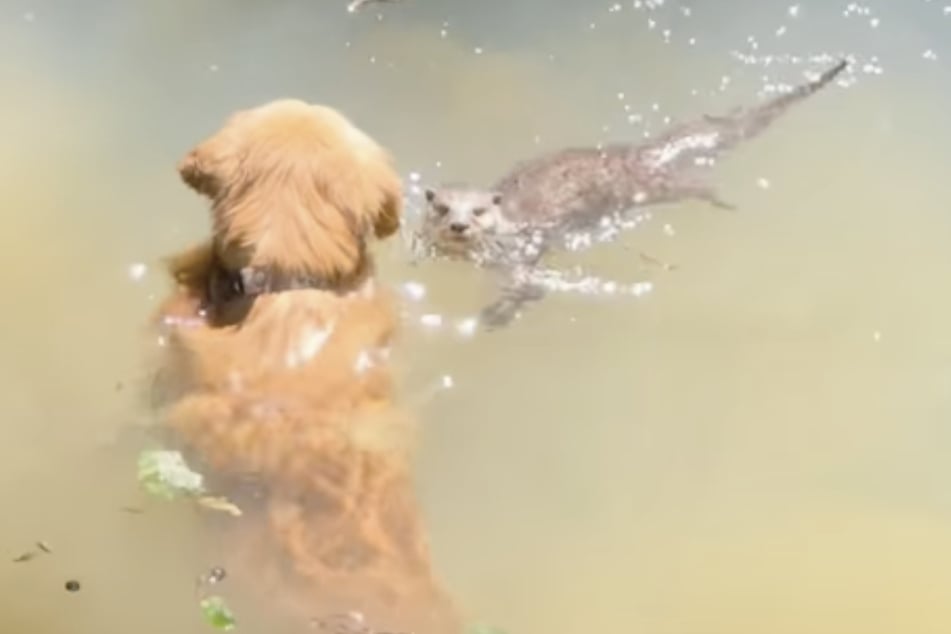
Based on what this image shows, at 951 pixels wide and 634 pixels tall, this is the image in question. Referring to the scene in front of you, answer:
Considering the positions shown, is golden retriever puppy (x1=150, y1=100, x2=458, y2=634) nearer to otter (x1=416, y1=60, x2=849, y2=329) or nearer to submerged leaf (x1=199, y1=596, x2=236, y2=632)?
submerged leaf (x1=199, y1=596, x2=236, y2=632)

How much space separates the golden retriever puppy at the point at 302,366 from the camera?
342 cm

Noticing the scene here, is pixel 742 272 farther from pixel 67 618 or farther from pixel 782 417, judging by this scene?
pixel 67 618

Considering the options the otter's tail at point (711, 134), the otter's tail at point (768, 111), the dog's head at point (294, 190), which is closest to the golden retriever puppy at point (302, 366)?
the dog's head at point (294, 190)

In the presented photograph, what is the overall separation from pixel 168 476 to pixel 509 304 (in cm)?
125

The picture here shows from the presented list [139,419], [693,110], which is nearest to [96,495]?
[139,419]

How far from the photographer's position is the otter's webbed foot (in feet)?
14.5

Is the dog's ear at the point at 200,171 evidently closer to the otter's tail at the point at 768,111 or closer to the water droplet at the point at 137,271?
the water droplet at the point at 137,271

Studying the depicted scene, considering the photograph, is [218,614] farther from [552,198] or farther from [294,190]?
[552,198]

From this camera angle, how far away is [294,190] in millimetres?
3832

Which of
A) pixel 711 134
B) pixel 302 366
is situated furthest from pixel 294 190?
pixel 711 134

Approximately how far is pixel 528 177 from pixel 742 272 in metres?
0.70

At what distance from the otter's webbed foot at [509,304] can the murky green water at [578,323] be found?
56 millimetres

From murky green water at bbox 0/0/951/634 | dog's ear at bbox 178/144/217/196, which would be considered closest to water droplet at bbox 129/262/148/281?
murky green water at bbox 0/0/951/634

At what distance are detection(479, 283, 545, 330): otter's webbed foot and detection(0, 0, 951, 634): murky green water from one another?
0.18 feet
